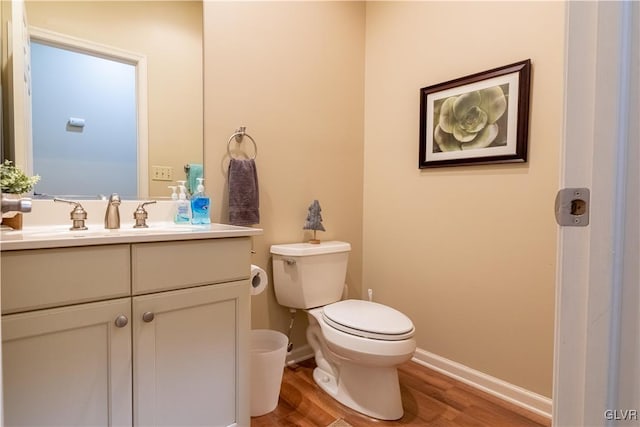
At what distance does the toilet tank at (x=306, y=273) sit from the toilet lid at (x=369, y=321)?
0.51 ft

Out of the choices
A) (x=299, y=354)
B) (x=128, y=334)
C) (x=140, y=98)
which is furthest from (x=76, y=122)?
(x=299, y=354)

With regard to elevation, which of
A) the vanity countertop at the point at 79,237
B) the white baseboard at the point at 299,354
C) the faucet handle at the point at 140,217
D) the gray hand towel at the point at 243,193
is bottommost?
the white baseboard at the point at 299,354

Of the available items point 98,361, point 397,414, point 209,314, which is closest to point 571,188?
point 209,314

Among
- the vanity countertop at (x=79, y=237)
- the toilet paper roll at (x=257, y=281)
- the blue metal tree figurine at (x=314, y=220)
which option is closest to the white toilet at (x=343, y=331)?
the blue metal tree figurine at (x=314, y=220)

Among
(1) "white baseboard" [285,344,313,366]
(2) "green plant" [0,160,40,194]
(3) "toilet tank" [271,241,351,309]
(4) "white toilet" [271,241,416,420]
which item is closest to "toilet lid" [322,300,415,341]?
(4) "white toilet" [271,241,416,420]

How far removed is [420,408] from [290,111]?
5.44ft

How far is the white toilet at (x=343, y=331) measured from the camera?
1.40 metres

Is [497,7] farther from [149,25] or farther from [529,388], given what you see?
[529,388]

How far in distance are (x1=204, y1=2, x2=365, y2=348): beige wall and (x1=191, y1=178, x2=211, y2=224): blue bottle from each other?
0.13m

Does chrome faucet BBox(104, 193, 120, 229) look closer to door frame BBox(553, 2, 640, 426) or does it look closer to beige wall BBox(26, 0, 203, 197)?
beige wall BBox(26, 0, 203, 197)

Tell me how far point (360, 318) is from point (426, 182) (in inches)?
34.8

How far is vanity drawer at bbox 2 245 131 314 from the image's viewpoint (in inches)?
33.5

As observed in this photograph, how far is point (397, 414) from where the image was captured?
1.49 meters

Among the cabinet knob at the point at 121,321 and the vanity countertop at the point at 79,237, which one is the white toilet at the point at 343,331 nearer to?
the vanity countertop at the point at 79,237
